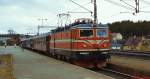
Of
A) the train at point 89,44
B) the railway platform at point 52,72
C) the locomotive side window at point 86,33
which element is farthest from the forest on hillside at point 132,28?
the railway platform at point 52,72

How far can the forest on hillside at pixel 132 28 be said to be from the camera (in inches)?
5226

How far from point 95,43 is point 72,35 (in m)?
1.85

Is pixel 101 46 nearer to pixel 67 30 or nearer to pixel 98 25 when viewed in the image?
pixel 98 25

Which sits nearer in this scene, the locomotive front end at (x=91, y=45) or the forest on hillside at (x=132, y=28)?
the locomotive front end at (x=91, y=45)

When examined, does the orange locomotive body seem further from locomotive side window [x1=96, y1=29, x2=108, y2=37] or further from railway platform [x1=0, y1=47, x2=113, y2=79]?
railway platform [x1=0, y1=47, x2=113, y2=79]

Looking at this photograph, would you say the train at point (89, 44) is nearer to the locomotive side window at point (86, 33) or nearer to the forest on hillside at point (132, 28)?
the locomotive side window at point (86, 33)

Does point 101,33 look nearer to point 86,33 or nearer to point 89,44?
point 86,33

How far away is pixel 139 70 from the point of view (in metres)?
25.1

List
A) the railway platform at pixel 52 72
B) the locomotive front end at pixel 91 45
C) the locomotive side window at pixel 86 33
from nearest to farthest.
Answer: the railway platform at pixel 52 72, the locomotive front end at pixel 91 45, the locomotive side window at pixel 86 33

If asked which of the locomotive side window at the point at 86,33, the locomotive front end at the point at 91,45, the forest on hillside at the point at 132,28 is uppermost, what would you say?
the forest on hillside at the point at 132,28

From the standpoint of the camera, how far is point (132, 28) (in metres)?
135

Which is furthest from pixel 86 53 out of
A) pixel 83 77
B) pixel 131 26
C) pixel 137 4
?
pixel 131 26

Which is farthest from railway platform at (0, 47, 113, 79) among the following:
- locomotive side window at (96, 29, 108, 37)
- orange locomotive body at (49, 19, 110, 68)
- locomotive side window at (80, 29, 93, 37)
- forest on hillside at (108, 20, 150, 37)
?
forest on hillside at (108, 20, 150, 37)

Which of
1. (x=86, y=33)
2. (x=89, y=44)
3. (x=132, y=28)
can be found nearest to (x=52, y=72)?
(x=89, y=44)
